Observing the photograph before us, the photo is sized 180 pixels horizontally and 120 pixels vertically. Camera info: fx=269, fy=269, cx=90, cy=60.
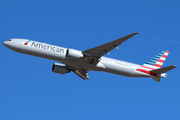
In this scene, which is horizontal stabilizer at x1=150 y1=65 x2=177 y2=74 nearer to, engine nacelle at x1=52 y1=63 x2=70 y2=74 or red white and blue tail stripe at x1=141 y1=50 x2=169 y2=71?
red white and blue tail stripe at x1=141 y1=50 x2=169 y2=71

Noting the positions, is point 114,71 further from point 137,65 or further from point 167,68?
point 167,68

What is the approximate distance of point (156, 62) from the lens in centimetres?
4775

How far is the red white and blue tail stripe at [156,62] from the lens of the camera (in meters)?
46.3

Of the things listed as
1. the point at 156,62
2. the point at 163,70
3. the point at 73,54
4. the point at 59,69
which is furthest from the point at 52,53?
the point at 156,62

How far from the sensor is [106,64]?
42.4 meters

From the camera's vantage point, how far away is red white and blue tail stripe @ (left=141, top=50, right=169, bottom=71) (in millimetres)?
46284

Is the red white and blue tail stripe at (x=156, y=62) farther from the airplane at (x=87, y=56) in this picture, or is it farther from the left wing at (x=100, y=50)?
the left wing at (x=100, y=50)

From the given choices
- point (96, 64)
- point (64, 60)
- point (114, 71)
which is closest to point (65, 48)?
point (64, 60)

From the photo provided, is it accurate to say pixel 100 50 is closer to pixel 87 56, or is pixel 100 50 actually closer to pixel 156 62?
pixel 87 56

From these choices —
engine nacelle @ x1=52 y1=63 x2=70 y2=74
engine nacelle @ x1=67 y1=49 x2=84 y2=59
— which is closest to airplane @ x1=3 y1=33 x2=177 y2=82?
engine nacelle @ x1=67 y1=49 x2=84 y2=59

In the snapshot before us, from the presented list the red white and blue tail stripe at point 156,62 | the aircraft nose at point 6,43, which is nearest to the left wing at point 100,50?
the red white and blue tail stripe at point 156,62

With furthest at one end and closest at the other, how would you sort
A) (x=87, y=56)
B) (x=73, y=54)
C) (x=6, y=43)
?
(x=6, y=43)
(x=87, y=56)
(x=73, y=54)

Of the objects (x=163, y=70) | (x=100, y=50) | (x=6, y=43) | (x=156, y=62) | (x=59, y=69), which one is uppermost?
(x=156, y=62)

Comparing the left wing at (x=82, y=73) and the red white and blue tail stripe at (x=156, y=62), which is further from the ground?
the red white and blue tail stripe at (x=156, y=62)
